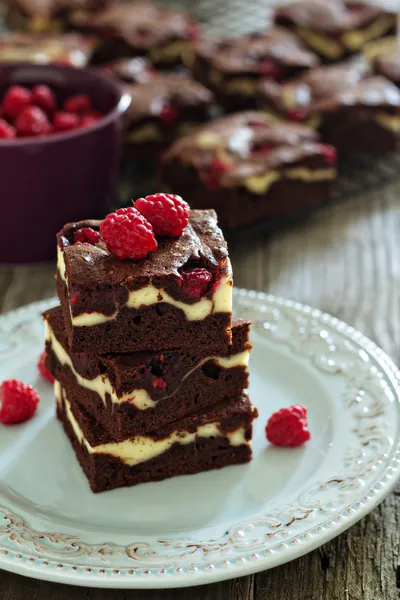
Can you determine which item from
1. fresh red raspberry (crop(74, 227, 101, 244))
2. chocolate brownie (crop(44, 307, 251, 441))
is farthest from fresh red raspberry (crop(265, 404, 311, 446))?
fresh red raspberry (crop(74, 227, 101, 244))

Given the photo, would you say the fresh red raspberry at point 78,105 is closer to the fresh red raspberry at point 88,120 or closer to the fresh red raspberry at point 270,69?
the fresh red raspberry at point 88,120

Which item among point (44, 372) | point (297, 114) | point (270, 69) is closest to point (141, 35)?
point (270, 69)

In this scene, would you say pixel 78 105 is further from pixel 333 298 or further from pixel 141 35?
pixel 141 35

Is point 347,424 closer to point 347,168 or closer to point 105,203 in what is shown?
point 105,203

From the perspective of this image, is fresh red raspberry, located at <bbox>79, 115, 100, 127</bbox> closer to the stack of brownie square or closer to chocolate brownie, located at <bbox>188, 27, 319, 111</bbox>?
chocolate brownie, located at <bbox>188, 27, 319, 111</bbox>

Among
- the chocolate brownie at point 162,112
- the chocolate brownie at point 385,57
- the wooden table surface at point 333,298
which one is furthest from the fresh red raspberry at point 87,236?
the chocolate brownie at point 385,57

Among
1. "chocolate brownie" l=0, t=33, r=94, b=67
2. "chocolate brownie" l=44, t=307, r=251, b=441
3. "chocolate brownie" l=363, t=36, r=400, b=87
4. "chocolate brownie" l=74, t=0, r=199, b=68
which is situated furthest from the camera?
"chocolate brownie" l=74, t=0, r=199, b=68
